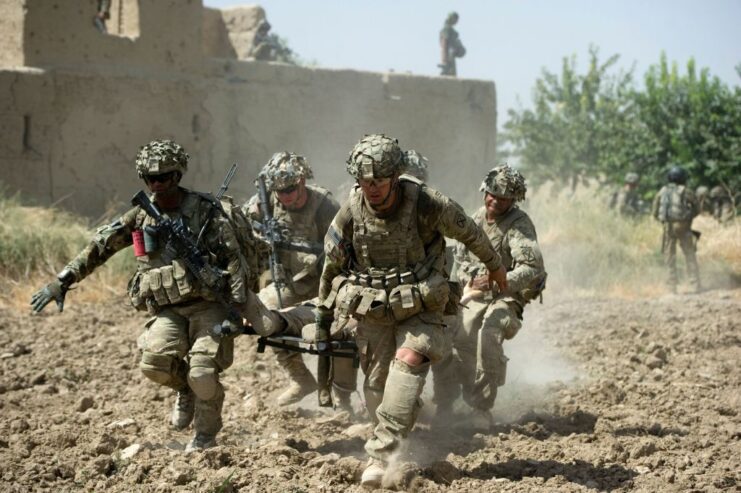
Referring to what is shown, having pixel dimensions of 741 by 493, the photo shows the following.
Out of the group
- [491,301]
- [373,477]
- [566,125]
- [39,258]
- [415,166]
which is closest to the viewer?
[373,477]

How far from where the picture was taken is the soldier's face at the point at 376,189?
17.7 feet

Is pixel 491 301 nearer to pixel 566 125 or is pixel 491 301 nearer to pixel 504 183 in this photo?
pixel 504 183

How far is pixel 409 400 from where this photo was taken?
→ 17.7ft

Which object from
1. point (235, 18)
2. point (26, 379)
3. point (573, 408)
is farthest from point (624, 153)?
point (26, 379)

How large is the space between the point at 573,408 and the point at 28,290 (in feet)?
19.3

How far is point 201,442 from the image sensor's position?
6020mm

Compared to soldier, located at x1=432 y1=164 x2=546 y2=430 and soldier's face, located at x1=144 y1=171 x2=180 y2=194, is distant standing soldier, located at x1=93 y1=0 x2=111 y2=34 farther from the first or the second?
soldier's face, located at x1=144 y1=171 x2=180 y2=194

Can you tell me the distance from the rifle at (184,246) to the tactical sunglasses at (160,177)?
10cm

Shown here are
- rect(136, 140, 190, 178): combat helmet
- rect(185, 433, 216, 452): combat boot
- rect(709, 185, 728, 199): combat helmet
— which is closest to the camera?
rect(136, 140, 190, 178): combat helmet

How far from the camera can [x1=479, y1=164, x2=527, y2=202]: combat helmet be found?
7047 millimetres

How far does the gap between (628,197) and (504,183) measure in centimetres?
1193

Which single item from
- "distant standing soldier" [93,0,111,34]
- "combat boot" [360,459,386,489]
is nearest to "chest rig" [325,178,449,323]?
"combat boot" [360,459,386,489]

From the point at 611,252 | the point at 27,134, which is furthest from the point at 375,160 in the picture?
the point at 611,252

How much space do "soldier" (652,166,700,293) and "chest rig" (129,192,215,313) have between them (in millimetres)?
9602
